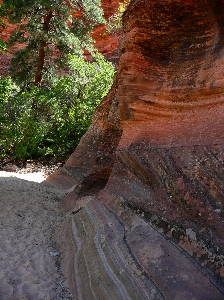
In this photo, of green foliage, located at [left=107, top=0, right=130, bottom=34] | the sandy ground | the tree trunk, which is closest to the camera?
the sandy ground

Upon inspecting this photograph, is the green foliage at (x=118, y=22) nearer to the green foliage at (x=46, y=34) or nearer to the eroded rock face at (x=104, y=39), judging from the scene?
the green foliage at (x=46, y=34)

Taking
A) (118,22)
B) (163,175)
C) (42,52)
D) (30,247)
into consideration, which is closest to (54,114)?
(42,52)

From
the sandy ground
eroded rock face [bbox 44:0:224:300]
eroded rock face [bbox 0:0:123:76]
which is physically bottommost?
the sandy ground

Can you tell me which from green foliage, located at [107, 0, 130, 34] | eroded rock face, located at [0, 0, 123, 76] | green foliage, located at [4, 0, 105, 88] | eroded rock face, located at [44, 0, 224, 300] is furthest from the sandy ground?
eroded rock face, located at [0, 0, 123, 76]

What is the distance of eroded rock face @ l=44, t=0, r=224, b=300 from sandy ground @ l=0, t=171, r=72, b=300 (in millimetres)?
194

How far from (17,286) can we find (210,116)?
7.71ft

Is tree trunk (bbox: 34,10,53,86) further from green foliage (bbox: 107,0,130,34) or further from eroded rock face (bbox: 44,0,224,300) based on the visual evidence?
eroded rock face (bbox: 44,0,224,300)

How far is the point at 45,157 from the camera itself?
11.2 m

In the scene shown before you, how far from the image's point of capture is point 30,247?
3.71 metres

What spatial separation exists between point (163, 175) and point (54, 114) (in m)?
8.02

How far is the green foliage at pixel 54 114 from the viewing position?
33.2ft

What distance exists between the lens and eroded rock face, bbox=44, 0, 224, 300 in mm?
2578

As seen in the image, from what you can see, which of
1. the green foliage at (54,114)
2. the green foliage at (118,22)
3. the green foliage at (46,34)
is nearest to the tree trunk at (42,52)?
the green foliage at (46,34)

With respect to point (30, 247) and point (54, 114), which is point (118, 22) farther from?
point (30, 247)
